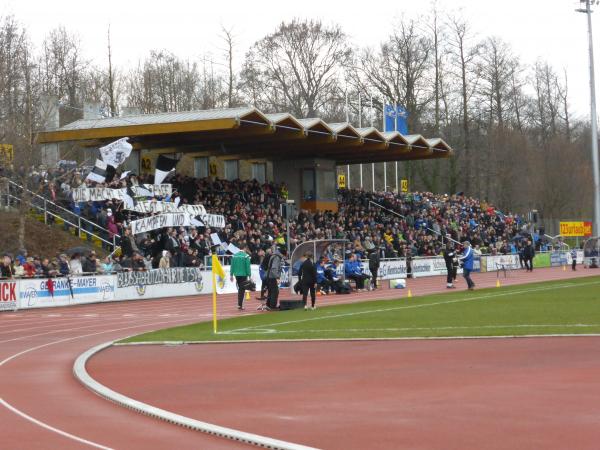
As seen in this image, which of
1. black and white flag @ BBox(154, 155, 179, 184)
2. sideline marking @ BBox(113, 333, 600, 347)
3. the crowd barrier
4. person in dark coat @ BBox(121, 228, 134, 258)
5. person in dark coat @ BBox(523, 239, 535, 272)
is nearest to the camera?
sideline marking @ BBox(113, 333, 600, 347)

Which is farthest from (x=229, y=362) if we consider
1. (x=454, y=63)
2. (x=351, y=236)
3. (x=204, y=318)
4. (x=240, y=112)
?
(x=454, y=63)

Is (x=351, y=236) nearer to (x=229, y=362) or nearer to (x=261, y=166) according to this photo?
(x=261, y=166)

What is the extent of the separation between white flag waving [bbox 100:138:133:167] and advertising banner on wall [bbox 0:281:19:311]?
491 inches

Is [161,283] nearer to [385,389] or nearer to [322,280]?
[322,280]

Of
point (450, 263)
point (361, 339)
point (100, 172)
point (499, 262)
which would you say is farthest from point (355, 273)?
point (361, 339)

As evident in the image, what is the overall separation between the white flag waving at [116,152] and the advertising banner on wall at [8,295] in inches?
491

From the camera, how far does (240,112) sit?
4591 centimetres

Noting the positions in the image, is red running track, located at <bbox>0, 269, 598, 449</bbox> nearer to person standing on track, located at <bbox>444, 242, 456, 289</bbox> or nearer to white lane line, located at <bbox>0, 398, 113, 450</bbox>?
white lane line, located at <bbox>0, 398, 113, 450</bbox>

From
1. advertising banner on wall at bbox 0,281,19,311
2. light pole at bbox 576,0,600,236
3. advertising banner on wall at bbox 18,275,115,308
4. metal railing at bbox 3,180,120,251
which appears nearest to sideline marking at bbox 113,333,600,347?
advertising banner on wall at bbox 0,281,19,311

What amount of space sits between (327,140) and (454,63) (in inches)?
1023

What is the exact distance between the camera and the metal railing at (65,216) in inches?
1585

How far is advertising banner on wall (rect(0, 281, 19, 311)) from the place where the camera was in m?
30.8

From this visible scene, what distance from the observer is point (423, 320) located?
73.2 feet

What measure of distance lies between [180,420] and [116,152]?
3358 cm
